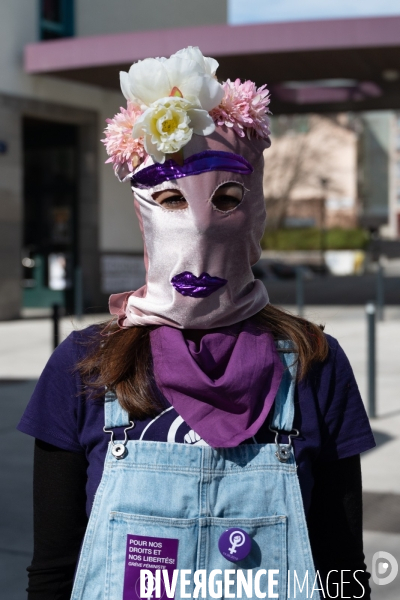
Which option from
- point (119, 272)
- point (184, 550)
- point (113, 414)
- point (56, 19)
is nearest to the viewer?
point (184, 550)

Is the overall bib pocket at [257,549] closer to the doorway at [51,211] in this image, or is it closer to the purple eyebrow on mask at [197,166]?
the purple eyebrow on mask at [197,166]

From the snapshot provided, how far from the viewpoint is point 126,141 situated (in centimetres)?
181

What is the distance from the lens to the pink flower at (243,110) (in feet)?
5.81

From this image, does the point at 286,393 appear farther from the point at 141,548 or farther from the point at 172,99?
the point at 172,99

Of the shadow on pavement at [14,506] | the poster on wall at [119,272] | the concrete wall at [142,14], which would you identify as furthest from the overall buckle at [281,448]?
the concrete wall at [142,14]

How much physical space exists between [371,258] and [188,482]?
5284 centimetres

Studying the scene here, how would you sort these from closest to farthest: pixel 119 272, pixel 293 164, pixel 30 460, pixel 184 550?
pixel 184 550 < pixel 30 460 < pixel 119 272 < pixel 293 164

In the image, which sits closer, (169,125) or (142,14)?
(169,125)

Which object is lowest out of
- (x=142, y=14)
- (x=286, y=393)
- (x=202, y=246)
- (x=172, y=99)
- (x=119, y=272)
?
(x=286, y=393)

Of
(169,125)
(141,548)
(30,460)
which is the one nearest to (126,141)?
(169,125)

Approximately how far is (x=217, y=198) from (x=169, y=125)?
0.57ft

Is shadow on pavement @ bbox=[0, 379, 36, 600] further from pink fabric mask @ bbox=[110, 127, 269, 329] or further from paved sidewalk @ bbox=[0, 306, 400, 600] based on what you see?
pink fabric mask @ bbox=[110, 127, 269, 329]

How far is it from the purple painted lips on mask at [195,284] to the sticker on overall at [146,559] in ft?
1.56

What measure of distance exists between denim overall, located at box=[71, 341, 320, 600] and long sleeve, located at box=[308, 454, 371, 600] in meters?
0.15
